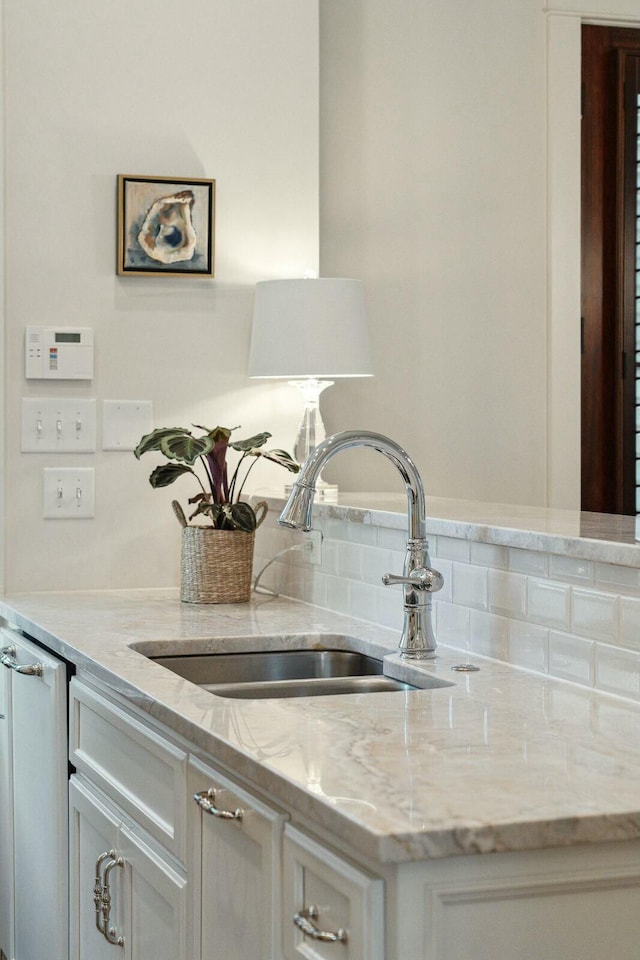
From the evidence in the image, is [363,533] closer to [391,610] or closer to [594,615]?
[391,610]

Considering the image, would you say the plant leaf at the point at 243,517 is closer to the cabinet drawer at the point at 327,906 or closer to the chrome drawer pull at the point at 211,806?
the chrome drawer pull at the point at 211,806

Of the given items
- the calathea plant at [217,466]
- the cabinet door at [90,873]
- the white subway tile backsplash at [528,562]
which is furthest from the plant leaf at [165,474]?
the white subway tile backsplash at [528,562]

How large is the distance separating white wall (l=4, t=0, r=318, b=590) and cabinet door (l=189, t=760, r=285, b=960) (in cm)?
145

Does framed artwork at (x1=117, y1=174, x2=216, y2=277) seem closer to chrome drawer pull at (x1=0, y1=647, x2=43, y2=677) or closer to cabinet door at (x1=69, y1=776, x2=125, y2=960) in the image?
chrome drawer pull at (x1=0, y1=647, x2=43, y2=677)

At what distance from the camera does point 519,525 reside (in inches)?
74.8

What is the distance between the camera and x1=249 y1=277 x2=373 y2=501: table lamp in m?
2.69

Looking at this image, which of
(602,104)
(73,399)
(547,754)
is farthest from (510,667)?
(602,104)

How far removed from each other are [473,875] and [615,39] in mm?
3065

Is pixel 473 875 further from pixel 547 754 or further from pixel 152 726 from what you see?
pixel 152 726

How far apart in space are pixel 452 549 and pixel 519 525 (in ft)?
0.54

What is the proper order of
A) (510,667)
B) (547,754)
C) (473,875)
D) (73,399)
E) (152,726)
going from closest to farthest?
(473,875), (547,754), (152,726), (510,667), (73,399)

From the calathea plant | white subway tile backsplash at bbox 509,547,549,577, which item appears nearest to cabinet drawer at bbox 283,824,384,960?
white subway tile backsplash at bbox 509,547,549,577

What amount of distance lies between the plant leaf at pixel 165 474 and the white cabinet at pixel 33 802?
0.43 m

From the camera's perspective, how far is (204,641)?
215cm
